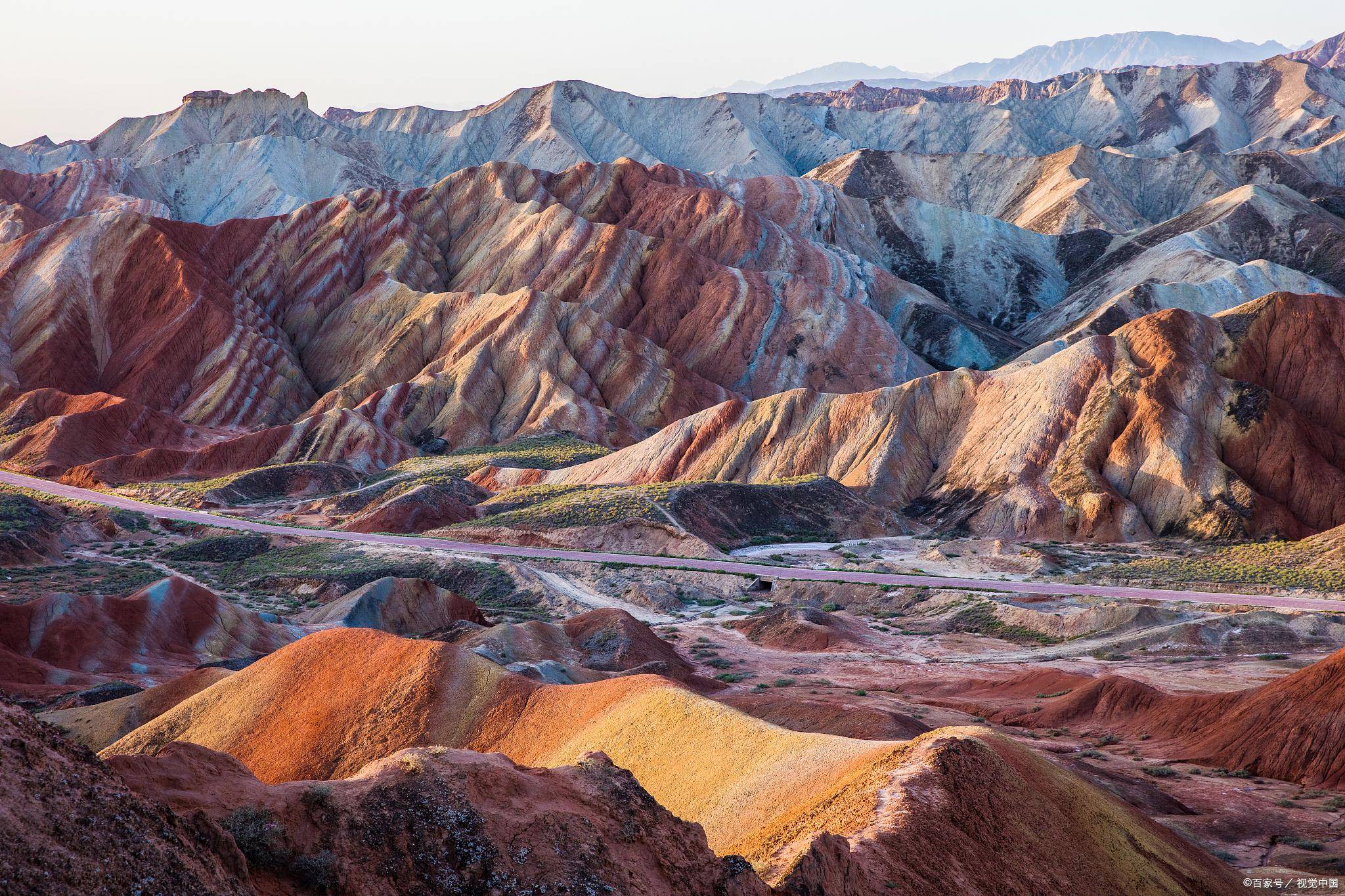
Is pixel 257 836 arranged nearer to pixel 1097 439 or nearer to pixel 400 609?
pixel 400 609

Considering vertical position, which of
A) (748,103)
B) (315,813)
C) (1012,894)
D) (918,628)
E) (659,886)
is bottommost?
(918,628)

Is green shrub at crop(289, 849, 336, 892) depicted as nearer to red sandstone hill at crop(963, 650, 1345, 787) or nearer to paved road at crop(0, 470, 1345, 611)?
red sandstone hill at crop(963, 650, 1345, 787)

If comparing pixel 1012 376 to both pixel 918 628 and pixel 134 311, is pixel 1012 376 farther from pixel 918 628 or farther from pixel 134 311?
pixel 134 311

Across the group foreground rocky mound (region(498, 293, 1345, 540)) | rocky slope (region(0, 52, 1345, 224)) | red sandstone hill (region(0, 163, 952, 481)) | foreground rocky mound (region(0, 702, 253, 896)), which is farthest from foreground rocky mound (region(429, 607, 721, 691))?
rocky slope (region(0, 52, 1345, 224))

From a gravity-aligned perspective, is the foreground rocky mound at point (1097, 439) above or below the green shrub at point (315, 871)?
below

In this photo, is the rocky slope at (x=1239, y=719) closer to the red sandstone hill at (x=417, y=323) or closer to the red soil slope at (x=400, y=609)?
the red soil slope at (x=400, y=609)

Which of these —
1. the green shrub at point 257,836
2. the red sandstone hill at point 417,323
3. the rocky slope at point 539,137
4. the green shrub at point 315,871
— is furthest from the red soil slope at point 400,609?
the rocky slope at point 539,137

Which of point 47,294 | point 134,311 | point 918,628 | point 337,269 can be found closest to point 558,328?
point 337,269
